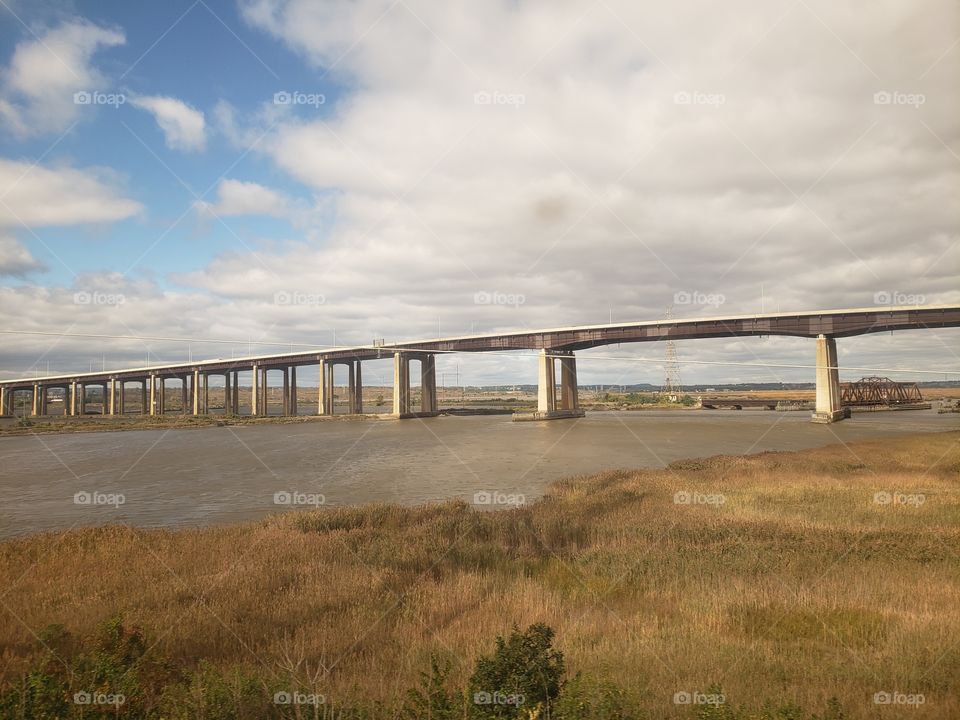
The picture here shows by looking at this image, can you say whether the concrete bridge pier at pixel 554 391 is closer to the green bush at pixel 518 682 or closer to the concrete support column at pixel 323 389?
the concrete support column at pixel 323 389

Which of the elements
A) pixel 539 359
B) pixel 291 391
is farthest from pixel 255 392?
pixel 539 359

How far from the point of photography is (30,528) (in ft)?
60.9

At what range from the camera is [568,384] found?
99.8 meters

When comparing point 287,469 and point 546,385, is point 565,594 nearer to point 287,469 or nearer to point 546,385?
point 287,469

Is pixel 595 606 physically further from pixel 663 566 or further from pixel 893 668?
pixel 893 668

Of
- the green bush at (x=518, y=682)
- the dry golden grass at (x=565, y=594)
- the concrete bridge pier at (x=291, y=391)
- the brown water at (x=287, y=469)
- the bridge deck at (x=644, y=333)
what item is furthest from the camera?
the concrete bridge pier at (x=291, y=391)

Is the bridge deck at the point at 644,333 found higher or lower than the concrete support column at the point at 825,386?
higher

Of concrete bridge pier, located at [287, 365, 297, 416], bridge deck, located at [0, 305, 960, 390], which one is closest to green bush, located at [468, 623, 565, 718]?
bridge deck, located at [0, 305, 960, 390]

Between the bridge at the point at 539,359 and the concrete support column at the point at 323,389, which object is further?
the concrete support column at the point at 323,389

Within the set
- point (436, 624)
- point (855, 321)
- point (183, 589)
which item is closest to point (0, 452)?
point (183, 589)

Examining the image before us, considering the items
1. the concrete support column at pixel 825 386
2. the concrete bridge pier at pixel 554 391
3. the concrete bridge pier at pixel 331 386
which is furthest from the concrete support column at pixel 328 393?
the concrete support column at pixel 825 386

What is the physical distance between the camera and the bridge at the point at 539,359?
73125 millimetres

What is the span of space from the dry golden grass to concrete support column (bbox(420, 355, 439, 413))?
93340 millimetres

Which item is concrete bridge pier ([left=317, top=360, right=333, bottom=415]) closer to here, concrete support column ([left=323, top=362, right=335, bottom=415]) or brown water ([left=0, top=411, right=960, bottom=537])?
concrete support column ([left=323, top=362, right=335, bottom=415])
